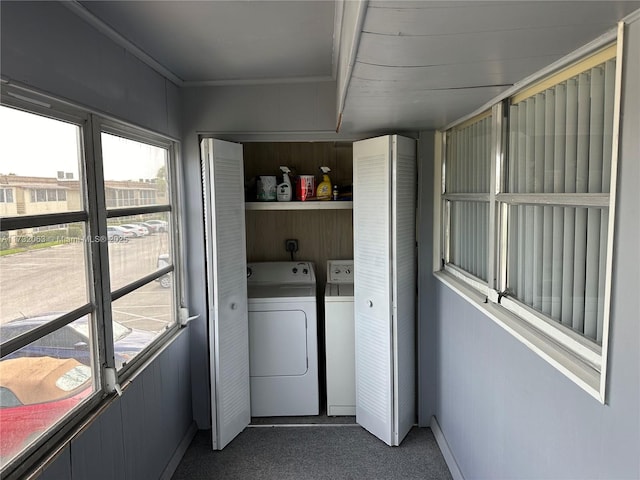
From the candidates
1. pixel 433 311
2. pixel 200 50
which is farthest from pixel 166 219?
pixel 433 311

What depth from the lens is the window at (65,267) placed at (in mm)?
1437

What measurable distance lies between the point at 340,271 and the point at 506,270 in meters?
1.85

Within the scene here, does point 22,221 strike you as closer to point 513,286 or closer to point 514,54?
point 514,54

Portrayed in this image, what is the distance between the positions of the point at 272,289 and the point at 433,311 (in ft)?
3.88

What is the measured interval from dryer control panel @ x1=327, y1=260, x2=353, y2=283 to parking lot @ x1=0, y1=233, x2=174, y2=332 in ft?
4.34

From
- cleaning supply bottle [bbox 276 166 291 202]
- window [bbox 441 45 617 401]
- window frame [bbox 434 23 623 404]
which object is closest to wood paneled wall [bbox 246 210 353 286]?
cleaning supply bottle [bbox 276 166 291 202]

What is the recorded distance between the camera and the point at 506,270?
198cm

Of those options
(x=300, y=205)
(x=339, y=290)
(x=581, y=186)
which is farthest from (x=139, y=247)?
(x=581, y=186)

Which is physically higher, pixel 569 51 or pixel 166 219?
pixel 569 51

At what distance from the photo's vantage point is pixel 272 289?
11.5 ft

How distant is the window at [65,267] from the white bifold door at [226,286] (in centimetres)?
34

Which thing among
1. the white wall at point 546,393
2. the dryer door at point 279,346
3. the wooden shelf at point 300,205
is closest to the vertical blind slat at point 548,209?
the white wall at point 546,393

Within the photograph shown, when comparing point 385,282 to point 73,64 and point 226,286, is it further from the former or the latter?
point 73,64

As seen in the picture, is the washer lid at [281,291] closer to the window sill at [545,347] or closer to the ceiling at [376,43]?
the ceiling at [376,43]
